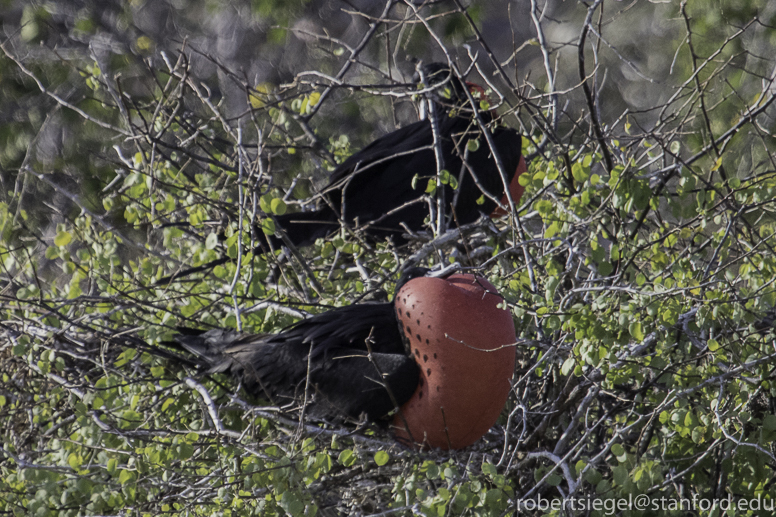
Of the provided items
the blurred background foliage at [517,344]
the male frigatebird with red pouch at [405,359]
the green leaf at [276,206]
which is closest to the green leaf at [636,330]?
the blurred background foliage at [517,344]

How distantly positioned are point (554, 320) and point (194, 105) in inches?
138

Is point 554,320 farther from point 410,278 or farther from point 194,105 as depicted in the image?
point 194,105

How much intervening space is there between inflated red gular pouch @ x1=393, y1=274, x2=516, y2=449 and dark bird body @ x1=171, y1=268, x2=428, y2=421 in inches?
2.6

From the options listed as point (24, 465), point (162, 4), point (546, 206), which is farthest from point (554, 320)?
point (162, 4)

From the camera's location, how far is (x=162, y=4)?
4891 millimetres

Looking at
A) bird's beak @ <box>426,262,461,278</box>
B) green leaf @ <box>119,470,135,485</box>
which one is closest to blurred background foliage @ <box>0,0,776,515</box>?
green leaf @ <box>119,470,135,485</box>

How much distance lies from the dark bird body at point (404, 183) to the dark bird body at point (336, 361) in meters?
0.65

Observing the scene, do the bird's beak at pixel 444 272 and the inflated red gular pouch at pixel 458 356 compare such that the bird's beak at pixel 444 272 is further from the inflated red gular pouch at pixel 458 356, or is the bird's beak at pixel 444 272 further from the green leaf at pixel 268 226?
the green leaf at pixel 268 226

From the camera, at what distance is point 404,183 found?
2613 mm

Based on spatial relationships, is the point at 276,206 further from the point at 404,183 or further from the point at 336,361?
the point at 404,183

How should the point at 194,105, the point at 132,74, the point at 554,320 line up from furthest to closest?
the point at 194,105, the point at 132,74, the point at 554,320

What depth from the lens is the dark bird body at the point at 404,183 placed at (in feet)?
8.30

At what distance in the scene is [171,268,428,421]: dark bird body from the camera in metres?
1.78

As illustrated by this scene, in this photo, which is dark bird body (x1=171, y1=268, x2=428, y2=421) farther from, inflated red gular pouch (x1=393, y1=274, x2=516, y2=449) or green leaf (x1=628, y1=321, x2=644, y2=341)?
green leaf (x1=628, y1=321, x2=644, y2=341)
